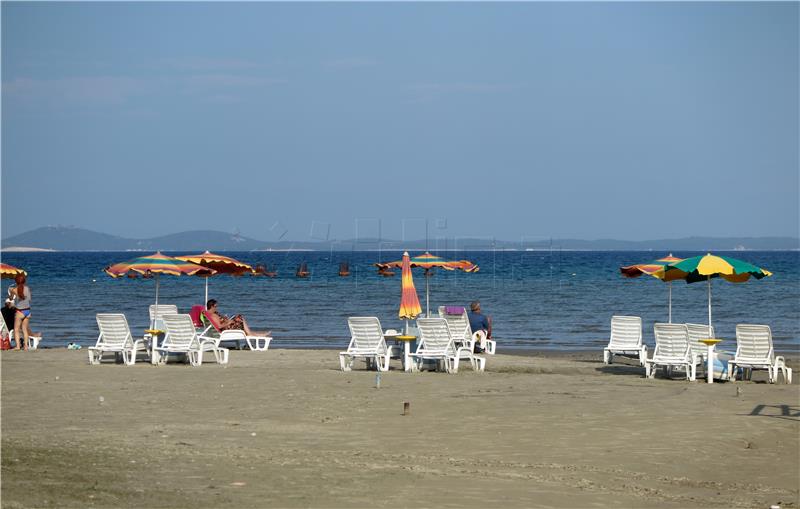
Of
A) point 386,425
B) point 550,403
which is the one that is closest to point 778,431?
point 550,403

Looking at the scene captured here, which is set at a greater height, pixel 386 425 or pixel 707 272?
pixel 707 272

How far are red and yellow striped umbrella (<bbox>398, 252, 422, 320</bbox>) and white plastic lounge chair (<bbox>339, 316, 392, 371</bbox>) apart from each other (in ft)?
1.86

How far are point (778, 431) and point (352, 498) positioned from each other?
5.32 m

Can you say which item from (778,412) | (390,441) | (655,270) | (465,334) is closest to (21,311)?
(465,334)

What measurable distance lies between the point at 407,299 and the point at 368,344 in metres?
1.12

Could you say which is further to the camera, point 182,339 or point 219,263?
point 219,263

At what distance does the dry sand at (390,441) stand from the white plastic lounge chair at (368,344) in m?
0.96

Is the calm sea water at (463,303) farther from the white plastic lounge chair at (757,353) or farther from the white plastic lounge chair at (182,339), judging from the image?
the white plastic lounge chair at (757,353)

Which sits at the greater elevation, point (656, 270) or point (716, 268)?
point (716, 268)

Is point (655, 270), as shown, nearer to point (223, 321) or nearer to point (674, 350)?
point (674, 350)

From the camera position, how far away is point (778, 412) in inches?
475

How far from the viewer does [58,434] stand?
392 inches

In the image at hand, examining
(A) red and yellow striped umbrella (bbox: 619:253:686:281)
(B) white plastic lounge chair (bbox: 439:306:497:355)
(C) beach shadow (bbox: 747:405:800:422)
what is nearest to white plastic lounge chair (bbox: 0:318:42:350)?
(B) white plastic lounge chair (bbox: 439:306:497:355)

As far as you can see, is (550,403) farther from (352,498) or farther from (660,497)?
(352,498)
